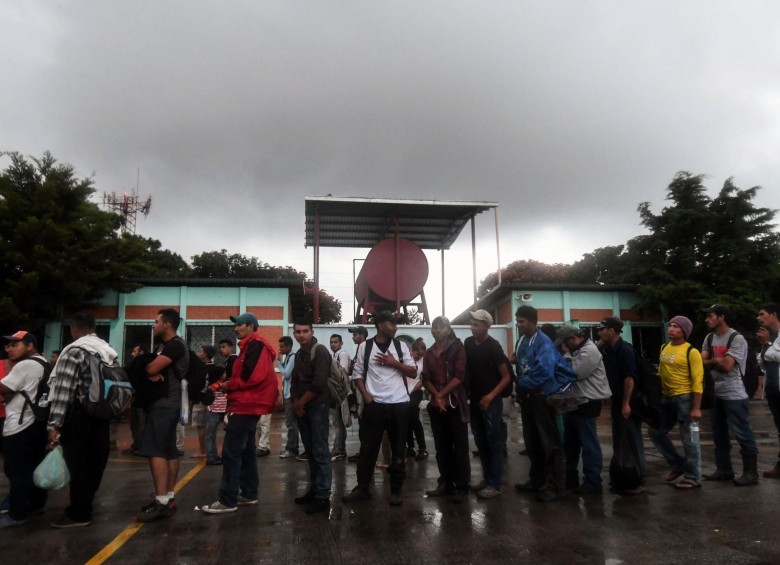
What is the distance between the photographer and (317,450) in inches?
231

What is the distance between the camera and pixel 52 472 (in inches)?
200

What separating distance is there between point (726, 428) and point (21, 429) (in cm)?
705

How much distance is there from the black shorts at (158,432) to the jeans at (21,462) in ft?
3.45

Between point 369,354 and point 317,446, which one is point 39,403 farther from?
point 369,354

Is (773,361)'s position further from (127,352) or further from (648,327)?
(127,352)

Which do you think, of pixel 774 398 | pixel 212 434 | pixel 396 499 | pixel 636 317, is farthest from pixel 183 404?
pixel 636 317

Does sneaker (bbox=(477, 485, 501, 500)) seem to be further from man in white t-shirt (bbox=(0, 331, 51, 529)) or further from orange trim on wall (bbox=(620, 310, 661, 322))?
orange trim on wall (bbox=(620, 310, 661, 322))

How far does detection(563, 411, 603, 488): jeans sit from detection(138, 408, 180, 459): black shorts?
396cm

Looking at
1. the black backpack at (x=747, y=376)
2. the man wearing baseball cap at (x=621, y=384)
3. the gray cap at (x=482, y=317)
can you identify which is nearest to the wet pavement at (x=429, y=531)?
the man wearing baseball cap at (x=621, y=384)

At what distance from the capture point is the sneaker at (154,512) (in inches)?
208

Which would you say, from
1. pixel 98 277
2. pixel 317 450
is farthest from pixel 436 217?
pixel 317 450

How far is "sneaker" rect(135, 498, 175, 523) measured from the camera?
529 centimetres

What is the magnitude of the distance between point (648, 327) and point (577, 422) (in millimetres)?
16580

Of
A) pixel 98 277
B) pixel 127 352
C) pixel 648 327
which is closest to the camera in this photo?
pixel 98 277
